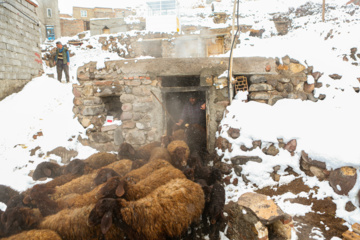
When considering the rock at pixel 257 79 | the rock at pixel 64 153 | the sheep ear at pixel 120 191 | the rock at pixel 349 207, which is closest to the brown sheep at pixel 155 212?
the sheep ear at pixel 120 191

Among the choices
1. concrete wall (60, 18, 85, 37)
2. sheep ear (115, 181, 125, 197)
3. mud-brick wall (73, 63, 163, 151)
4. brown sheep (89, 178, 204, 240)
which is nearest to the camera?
brown sheep (89, 178, 204, 240)

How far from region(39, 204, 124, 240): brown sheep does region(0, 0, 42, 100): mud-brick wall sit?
23.6ft

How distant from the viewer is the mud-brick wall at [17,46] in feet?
25.1

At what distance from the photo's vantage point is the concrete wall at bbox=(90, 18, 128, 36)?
21.0 m

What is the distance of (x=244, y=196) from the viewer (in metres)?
2.90

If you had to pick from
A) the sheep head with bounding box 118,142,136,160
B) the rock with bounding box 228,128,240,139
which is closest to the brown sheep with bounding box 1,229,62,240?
the sheep head with bounding box 118,142,136,160

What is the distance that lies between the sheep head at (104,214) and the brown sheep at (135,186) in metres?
0.23

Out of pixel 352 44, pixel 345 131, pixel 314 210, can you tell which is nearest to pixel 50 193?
pixel 314 210

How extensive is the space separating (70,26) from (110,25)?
16.2 metres

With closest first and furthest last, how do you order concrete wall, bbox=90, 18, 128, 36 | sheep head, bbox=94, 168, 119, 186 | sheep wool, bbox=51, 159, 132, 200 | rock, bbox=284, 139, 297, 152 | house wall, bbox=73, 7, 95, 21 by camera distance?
sheep wool, bbox=51, 159, 132, 200, sheep head, bbox=94, 168, 119, 186, rock, bbox=284, 139, 297, 152, concrete wall, bbox=90, 18, 128, 36, house wall, bbox=73, 7, 95, 21

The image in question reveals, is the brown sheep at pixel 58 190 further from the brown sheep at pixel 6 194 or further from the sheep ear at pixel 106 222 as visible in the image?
the sheep ear at pixel 106 222

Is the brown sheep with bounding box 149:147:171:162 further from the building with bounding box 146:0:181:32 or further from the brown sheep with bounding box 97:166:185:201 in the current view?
the building with bounding box 146:0:181:32

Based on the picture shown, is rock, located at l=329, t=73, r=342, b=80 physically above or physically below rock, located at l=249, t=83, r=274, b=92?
above

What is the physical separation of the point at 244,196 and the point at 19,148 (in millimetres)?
5873
